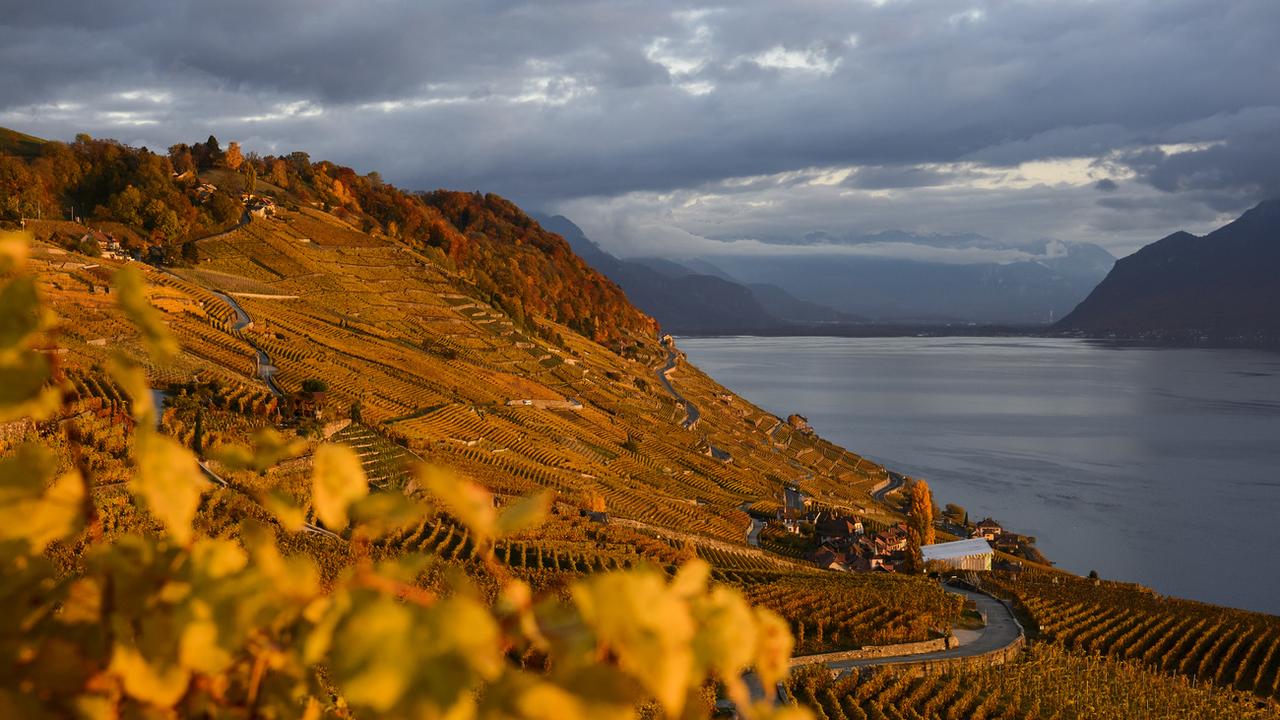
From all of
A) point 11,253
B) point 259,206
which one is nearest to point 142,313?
point 11,253

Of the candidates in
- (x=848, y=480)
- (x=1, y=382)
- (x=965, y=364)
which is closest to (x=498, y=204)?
(x=848, y=480)

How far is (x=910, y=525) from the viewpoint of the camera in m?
40.9

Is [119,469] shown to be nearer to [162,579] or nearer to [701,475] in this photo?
[162,579]

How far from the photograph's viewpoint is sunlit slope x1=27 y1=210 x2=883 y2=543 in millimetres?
33438

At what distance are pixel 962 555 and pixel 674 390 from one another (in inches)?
1768

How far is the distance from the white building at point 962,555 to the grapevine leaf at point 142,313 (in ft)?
122

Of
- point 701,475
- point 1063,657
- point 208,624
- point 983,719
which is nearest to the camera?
point 208,624

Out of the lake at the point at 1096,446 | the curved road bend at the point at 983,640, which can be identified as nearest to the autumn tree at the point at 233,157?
the lake at the point at 1096,446

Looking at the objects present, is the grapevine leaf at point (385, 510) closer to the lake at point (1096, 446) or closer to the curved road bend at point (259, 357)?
the curved road bend at point (259, 357)

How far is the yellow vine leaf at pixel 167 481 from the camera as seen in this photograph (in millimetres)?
965

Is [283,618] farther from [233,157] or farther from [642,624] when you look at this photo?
[233,157]

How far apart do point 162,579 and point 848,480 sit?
61.7m

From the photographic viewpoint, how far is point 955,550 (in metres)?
37.0

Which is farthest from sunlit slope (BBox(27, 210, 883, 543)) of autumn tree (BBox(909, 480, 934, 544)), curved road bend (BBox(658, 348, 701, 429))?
autumn tree (BBox(909, 480, 934, 544))
